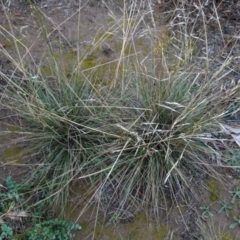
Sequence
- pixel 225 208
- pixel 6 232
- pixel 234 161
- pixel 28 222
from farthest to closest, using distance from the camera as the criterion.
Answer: pixel 234 161 → pixel 225 208 → pixel 28 222 → pixel 6 232

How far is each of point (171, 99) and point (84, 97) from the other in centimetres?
49

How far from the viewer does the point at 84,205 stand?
276cm

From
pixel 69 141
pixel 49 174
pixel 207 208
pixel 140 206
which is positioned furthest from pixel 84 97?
pixel 207 208

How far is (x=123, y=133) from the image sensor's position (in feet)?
8.82

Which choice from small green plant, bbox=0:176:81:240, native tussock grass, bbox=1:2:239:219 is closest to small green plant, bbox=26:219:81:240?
small green plant, bbox=0:176:81:240

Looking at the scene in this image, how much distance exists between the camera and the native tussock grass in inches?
105

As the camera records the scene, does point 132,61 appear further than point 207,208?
Yes

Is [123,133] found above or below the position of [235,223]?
above

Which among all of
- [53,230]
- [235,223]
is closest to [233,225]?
[235,223]

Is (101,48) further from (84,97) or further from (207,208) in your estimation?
(207,208)

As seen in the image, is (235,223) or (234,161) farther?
(234,161)

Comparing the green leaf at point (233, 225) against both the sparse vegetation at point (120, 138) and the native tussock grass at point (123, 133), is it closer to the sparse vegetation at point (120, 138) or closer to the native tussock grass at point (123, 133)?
the sparse vegetation at point (120, 138)

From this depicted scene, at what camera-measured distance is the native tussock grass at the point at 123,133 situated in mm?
2680

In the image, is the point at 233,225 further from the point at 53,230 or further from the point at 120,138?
the point at 53,230
